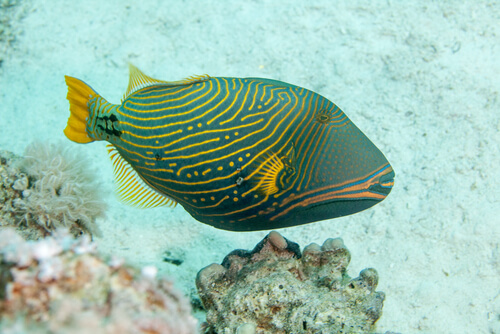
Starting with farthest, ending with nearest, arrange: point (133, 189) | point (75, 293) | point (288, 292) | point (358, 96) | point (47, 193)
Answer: point (358, 96) < point (47, 193) < point (133, 189) < point (288, 292) < point (75, 293)

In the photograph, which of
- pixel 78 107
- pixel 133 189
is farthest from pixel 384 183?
pixel 78 107

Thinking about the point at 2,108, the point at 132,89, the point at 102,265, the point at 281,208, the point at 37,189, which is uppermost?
the point at 102,265

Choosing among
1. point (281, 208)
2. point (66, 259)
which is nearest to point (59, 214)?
point (281, 208)

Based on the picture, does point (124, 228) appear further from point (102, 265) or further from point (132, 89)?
point (102, 265)

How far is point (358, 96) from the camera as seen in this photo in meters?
5.12

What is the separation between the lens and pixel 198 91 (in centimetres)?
259

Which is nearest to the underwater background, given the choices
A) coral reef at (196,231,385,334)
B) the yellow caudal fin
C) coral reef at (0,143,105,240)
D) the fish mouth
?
coral reef at (0,143,105,240)

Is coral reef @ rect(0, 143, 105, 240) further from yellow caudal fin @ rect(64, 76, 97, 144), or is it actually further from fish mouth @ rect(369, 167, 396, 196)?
fish mouth @ rect(369, 167, 396, 196)

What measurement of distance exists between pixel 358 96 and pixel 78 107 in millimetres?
3673

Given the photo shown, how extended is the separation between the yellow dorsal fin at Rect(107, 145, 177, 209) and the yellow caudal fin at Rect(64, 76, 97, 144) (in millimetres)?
258

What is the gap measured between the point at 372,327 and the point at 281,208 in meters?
1.04

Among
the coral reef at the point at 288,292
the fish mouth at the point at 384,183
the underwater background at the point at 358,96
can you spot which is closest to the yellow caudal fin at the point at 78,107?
the underwater background at the point at 358,96

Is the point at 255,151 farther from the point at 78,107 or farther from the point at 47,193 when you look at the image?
the point at 47,193

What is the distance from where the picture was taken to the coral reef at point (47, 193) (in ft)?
10.6
